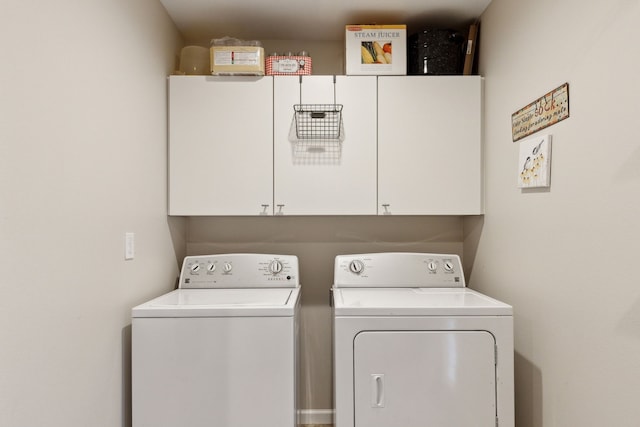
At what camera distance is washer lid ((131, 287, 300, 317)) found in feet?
5.02

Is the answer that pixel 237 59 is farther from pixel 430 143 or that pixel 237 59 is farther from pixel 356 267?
pixel 356 267

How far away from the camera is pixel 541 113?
1.53 m

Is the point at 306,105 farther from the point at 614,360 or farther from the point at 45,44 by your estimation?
the point at 614,360

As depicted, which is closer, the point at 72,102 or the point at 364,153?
the point at 72,102

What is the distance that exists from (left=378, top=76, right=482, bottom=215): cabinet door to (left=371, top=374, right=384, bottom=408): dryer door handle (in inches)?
35.7

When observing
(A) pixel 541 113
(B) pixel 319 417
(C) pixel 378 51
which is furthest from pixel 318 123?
(B) pixel 319 417

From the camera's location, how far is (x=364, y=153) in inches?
81.0

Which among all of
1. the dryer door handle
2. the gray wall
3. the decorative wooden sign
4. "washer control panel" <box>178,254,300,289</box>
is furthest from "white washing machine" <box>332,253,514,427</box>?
the decorative wooden sign

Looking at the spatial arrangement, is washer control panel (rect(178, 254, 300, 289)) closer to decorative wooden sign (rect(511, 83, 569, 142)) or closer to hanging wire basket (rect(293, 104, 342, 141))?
hanging wire basket (rect(293, 104, 342, 141))

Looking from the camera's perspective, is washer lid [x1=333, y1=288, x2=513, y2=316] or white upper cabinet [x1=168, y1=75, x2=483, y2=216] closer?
washer lid [x1=333, y1=288, x2=513, y2=316]

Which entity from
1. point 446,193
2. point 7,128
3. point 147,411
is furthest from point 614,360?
point 7,128

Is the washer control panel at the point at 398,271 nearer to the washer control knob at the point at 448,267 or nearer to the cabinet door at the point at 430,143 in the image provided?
the washer control knob at the point at 448,267

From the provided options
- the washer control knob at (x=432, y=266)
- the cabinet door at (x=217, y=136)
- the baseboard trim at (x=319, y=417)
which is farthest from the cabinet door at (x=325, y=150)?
the baseboard trim at (x=319, y=417)

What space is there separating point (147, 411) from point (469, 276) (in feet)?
6.10
